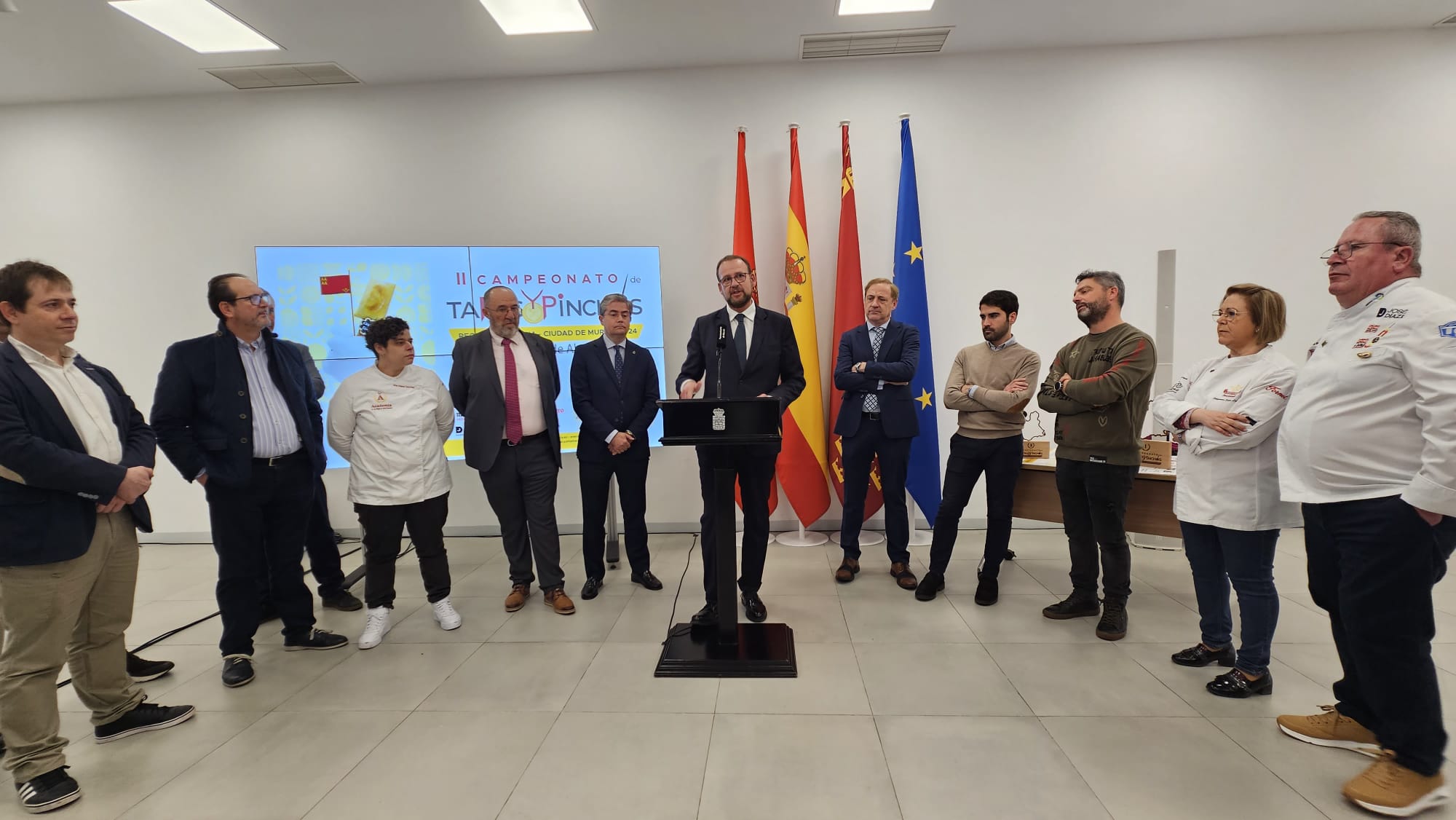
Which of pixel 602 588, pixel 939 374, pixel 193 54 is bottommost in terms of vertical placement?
pixel 602 588

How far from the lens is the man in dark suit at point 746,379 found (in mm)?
2807

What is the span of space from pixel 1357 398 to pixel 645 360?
2948 millimetres

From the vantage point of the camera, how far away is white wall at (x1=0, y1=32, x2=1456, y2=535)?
167 inches

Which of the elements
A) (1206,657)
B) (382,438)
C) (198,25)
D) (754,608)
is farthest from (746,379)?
(198,25)

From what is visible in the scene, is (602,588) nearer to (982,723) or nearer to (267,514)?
(267,514)

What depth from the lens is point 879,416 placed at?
11.3 feet

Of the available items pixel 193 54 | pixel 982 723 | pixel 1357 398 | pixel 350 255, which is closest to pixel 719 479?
pixel 982 723

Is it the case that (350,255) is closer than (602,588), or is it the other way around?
(602,588)

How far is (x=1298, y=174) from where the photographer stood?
4.26m

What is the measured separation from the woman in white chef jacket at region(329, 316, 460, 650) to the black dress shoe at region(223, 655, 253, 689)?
A: 43 centimetres

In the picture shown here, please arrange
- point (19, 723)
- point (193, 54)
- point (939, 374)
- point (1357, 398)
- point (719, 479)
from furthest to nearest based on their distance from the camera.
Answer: point (939, 374), point (193, 54), point (719, 479), point (19, 723), point (1357, 398)

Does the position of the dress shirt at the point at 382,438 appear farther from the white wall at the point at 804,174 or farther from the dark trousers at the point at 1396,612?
the dark trousers at the point at 1396,612

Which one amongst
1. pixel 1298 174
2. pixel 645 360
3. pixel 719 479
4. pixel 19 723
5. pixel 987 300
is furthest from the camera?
pixel 1298 174

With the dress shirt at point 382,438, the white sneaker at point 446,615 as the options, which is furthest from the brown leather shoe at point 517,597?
the dress shirt at point 382,438
